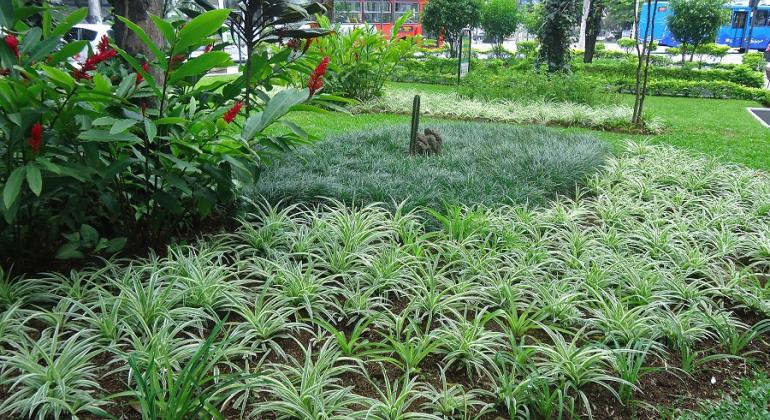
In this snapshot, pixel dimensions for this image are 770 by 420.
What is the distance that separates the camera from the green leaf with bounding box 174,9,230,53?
2195mm

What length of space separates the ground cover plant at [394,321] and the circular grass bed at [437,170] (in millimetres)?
250

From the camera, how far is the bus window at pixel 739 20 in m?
24.3

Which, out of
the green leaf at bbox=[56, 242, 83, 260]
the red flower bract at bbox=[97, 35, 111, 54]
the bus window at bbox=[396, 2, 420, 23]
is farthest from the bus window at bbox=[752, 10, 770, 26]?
the green leaf at bbox=[56, 242, 83, 260]

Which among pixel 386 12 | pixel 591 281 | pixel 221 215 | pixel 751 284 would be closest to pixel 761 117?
pixel 751 284

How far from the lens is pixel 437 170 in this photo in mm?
4230

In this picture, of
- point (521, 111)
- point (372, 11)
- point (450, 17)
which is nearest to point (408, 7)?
point (372, 11)

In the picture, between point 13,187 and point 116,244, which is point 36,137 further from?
point 116,244

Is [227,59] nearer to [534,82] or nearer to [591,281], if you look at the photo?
[591,281]

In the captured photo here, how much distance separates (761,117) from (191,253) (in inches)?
394

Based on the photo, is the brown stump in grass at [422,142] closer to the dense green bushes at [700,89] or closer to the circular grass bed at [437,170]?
the circular grass bed at [437,170]

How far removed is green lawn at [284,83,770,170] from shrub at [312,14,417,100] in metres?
1.19

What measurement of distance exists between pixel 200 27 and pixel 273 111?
20.2 inches

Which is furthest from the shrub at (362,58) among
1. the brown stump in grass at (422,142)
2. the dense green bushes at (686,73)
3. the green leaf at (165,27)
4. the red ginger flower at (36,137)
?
the red ginger flower at (36,137)

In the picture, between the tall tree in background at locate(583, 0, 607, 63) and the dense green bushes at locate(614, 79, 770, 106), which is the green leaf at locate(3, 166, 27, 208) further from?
the tall tree in background at locate(583, 0, 607, 63)
